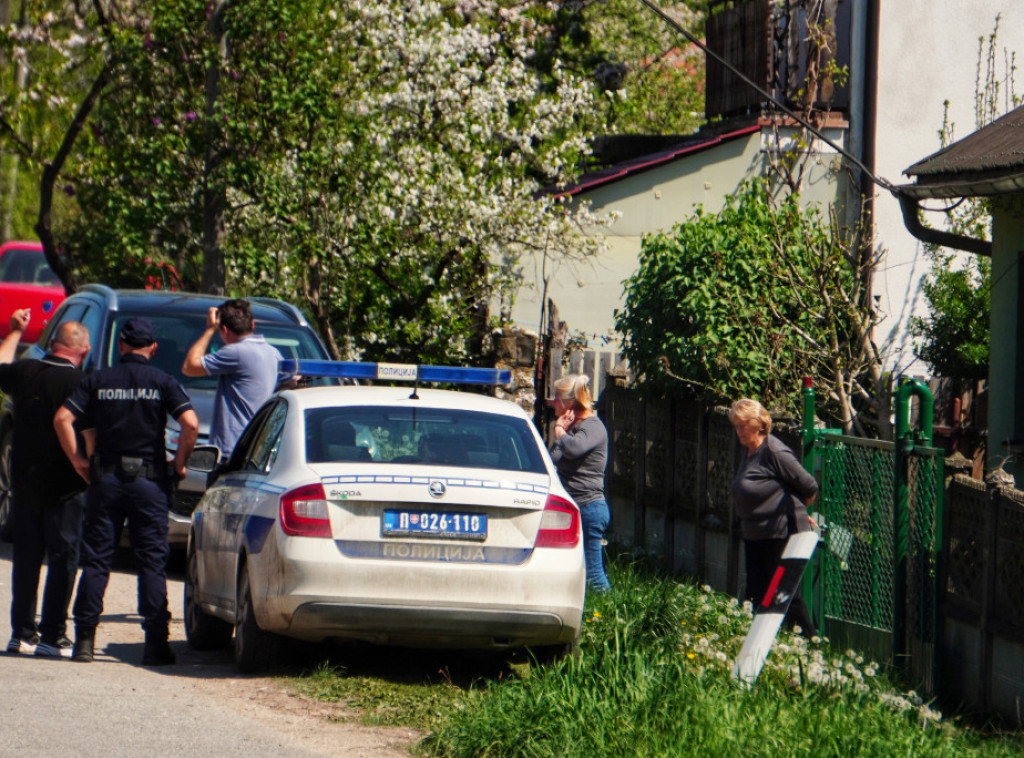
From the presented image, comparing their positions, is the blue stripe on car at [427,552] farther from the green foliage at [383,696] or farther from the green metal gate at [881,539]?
the green metal gate at [881,539]

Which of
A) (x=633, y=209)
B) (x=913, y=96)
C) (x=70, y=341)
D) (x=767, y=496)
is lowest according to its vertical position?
(x=767, y=496)

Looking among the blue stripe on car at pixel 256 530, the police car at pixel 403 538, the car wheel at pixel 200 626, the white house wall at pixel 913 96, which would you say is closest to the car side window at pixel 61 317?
the car wheel at pixel 200 626

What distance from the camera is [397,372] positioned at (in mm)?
8984

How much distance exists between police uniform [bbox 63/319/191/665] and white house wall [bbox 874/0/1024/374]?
11513 millimetres

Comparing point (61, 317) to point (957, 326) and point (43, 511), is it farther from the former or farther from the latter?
point (957, 326)

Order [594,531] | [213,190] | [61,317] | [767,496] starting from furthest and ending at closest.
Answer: [213,190], [61,317], [594,531], [767,496]

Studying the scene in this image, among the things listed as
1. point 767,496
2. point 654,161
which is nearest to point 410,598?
point 767,496

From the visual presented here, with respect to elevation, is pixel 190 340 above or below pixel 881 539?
above

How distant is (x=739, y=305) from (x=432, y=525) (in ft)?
18.1

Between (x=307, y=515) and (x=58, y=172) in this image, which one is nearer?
(x=307, y=515)

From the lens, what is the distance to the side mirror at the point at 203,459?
28.8 feet

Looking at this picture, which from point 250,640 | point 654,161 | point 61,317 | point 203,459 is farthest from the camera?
point 654,161

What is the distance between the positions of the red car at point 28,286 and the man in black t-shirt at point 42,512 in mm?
20375

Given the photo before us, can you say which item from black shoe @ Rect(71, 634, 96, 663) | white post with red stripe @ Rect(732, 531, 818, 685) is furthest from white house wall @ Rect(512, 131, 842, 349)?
white post with red stripe @ Rect(732, 531, 818, 685)
